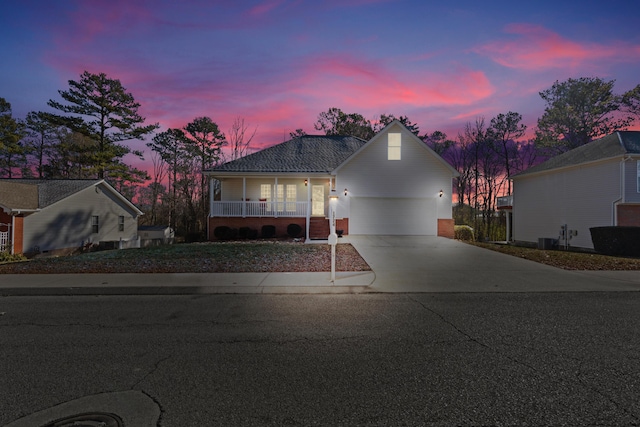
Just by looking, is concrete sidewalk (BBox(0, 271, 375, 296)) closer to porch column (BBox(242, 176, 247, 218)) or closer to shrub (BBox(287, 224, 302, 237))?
shrub (BBox(287, 224, 302, 237))

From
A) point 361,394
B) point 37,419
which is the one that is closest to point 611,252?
point 361,394

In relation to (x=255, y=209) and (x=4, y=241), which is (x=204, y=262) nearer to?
(x=255, y=209)

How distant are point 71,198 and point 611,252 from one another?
32.5 meters

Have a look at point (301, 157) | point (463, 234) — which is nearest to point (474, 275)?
point (301, 157)

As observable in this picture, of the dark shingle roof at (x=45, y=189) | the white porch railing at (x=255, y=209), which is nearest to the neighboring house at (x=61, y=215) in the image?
the dark shingle roof at (x=45, y=189)

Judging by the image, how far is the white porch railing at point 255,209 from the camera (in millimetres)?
21406

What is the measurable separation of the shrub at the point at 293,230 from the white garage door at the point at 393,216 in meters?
3.23

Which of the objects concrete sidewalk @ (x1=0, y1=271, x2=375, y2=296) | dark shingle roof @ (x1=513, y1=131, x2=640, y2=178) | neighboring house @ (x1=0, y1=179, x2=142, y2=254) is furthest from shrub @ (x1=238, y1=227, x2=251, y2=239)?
dark shingle roof @ (x1=513, y1=131, x2=640, y2=178)

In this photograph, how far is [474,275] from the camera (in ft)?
31.6

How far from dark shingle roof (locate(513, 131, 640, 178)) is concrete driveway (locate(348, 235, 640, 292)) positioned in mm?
12138

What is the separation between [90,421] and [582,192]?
2602cm

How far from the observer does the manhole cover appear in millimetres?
2771

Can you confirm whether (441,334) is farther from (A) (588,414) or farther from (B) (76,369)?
(B) (76,369)

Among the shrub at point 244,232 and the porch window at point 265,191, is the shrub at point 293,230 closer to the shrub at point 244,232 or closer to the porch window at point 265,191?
the shrub at point 244,232
